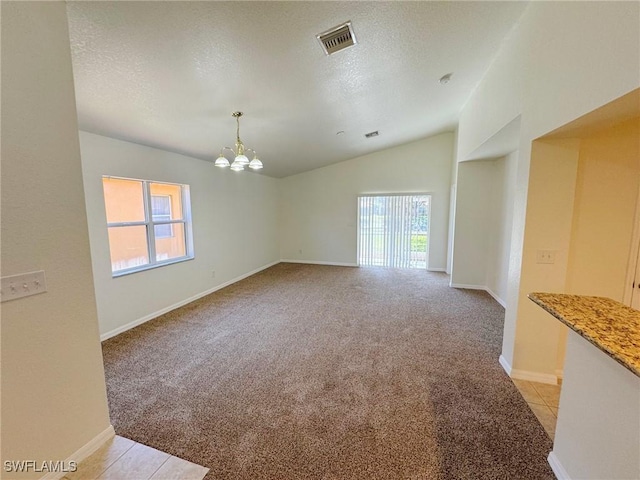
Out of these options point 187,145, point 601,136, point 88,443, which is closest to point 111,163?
point 187,145

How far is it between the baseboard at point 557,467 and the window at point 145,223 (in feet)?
13.8

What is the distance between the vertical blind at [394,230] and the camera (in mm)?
6348

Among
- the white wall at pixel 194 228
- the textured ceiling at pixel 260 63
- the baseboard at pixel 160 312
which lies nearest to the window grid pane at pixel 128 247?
the white wall at pixel 194 228

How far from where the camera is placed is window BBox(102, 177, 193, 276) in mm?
Result: 3232

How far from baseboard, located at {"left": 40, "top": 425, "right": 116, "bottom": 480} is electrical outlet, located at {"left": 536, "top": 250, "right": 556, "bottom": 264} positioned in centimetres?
335

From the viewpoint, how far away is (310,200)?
276 inches

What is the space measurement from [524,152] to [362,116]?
2157mm

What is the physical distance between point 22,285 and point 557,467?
2924 millimetres

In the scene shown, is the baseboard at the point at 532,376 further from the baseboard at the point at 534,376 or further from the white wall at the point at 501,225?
the white wall at the point at 501,225

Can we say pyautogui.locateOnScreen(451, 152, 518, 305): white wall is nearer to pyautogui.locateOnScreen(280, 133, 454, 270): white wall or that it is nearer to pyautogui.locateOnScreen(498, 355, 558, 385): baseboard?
pyautogui.locateOnScreen(280, 133, 454, 270): white wall

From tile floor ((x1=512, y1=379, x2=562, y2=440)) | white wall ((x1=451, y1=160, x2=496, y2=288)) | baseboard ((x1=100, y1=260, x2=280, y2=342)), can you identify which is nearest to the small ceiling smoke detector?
white wall ((x1=451, y1=160, x2=496, y2=288))

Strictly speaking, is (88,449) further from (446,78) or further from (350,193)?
(350,193)

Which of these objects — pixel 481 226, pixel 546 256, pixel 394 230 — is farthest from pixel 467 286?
pixel 546 256

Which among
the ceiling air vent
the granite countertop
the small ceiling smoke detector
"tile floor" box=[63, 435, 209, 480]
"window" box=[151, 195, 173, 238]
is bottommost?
"tile floor" box=[63, 435, 209, 480]
